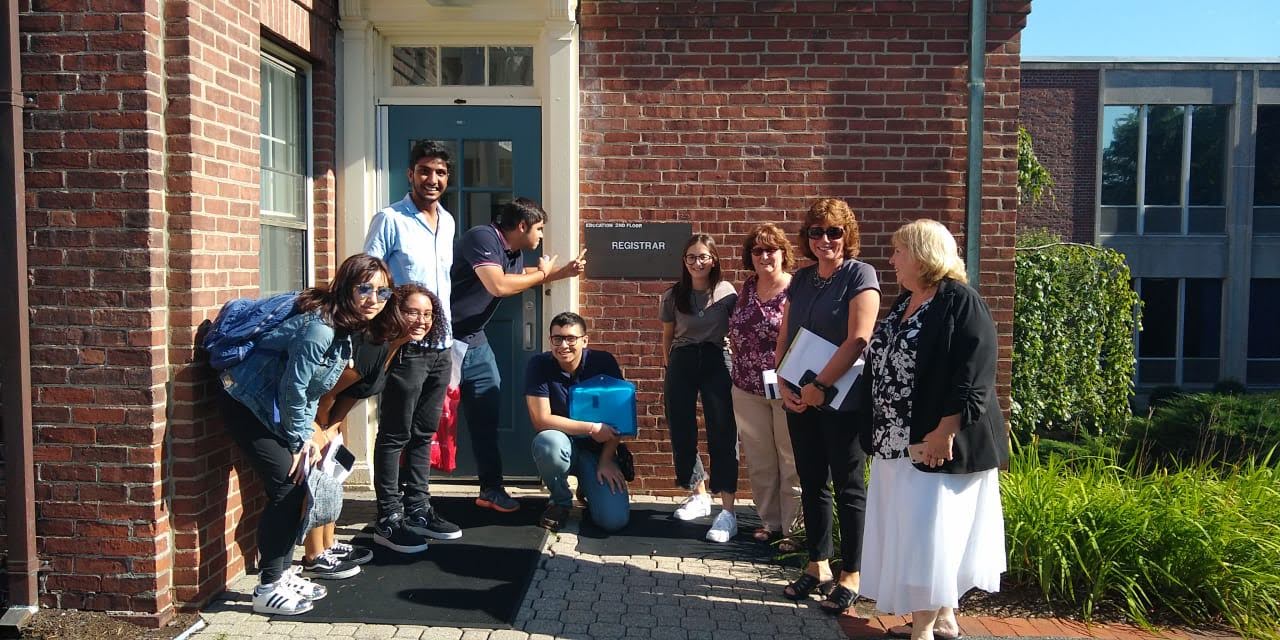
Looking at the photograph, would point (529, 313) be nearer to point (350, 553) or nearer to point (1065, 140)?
point (350, 553)

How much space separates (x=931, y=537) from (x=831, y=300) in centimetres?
115

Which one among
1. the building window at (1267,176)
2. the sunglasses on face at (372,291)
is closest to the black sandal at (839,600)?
the sunglasses on face at (372,291)

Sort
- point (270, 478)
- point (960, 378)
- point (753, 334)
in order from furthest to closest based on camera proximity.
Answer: point (753, 334), point (270, 478), point (960, 378)

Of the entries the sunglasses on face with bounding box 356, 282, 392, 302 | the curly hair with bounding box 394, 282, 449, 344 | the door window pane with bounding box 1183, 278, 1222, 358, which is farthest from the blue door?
the door window pane with bounding box 1183, 278, 1222, 358

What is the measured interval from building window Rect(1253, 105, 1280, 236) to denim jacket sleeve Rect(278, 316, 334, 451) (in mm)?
26534

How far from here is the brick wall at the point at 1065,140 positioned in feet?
77.9

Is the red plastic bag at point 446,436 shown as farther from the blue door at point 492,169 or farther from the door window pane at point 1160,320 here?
the door window pane at point 1160,320

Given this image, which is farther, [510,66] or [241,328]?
[510,66]

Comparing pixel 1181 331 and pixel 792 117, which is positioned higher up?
pixel 792 117

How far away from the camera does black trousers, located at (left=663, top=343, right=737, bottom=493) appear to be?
17.9 ft

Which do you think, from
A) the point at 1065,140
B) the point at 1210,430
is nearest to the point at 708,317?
the point at 1210,430

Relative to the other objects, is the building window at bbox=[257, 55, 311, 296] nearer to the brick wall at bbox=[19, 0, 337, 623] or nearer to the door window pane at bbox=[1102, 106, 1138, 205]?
the brick wall at bbox=[19, 0, 337, 623]

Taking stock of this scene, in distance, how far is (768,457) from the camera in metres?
5.23

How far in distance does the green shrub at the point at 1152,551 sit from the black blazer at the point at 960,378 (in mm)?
1019
